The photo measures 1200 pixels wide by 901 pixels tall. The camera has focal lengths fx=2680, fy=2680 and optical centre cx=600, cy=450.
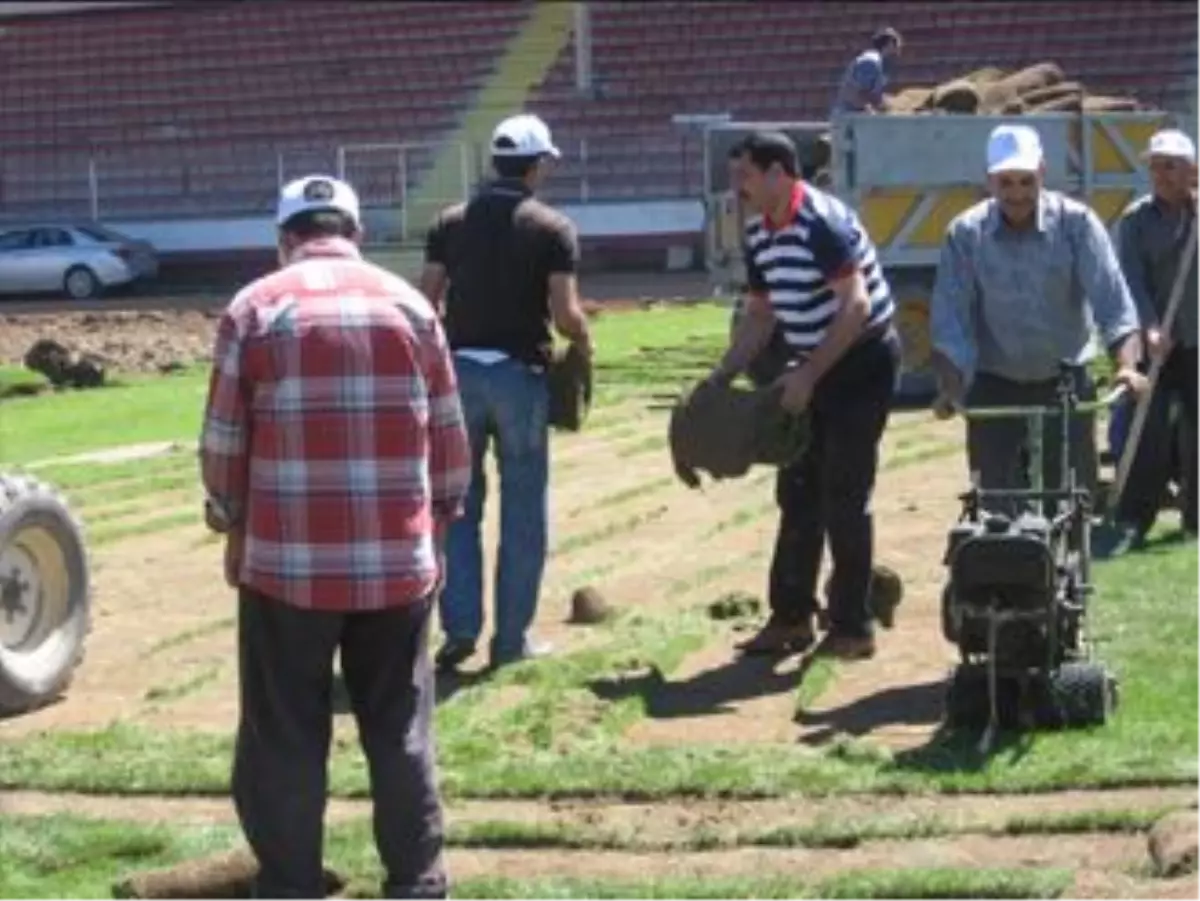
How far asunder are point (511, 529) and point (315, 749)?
3.59 m

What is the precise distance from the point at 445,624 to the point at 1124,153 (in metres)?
11.3

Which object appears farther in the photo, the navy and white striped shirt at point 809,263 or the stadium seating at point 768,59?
the stadium seating at point 768,59

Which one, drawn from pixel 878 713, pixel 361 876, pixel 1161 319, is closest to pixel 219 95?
pixel 1161 319

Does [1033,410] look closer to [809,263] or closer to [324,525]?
[809,263]

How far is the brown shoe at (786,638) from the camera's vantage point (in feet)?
32.1

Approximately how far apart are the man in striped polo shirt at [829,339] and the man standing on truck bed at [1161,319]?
2662 millimetres

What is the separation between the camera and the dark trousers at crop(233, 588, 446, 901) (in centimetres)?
618

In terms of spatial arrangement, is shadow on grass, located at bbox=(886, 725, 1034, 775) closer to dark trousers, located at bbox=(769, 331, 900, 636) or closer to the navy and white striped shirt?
dark trousers, located at bbox=(769, 331, 900, 636)

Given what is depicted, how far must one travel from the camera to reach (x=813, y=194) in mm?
9312

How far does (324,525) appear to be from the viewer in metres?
6.08

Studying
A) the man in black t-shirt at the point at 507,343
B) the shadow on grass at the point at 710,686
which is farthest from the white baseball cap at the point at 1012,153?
the shadow on grass at the point at 710,686

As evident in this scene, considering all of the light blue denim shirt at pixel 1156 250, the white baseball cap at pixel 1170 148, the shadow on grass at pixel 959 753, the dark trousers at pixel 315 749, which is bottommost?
the shadow on grass at pixel 959 753

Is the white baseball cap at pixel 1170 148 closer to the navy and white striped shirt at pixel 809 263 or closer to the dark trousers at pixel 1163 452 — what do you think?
the dark trousers at pixel 1163 452

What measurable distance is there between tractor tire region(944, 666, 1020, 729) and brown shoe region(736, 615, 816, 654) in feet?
5.60
